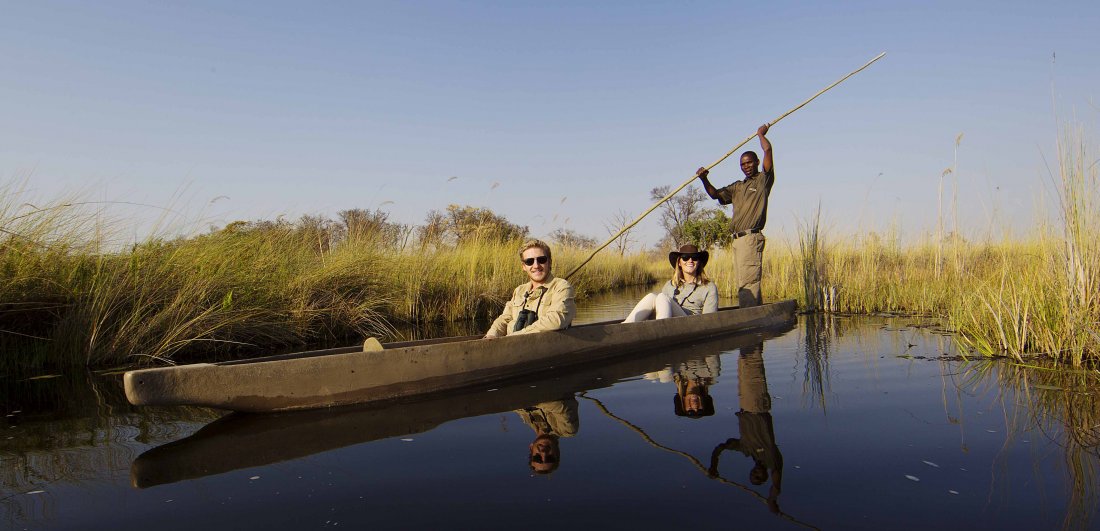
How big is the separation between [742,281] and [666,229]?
3021 cm

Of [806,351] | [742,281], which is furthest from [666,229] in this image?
[806,351]

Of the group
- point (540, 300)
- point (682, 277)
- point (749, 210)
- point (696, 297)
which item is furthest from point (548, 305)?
point (749, 210)

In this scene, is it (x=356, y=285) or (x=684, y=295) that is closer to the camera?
(x=684, y=295)

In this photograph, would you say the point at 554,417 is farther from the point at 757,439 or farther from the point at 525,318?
the point at 525,318

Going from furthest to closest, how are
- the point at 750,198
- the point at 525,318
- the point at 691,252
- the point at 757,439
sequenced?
the point at 750,198, the point at 691,252, the point at 525,318, the point at 757,439

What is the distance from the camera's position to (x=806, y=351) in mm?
6340

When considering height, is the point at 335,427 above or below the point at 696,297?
below

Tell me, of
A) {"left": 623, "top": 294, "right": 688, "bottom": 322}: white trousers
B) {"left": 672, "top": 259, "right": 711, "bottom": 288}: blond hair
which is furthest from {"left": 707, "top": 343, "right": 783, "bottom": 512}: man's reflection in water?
{"left": 672, "top": 259, "right": 711, "bottom": 288}: blond hair

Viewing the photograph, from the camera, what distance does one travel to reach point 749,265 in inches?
337

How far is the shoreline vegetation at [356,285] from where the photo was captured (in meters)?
5.05

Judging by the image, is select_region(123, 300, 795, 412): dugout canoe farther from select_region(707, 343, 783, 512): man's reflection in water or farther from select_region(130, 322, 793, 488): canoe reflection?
select_region(707, 343, 783, 512): man's reflection in water

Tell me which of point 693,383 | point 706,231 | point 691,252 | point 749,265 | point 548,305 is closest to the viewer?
Answer: point 693,383

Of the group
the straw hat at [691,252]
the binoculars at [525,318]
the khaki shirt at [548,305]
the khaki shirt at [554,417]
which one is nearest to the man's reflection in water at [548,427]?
the khaki shirt at [554,417]

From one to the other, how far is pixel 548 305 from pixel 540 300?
91mm
